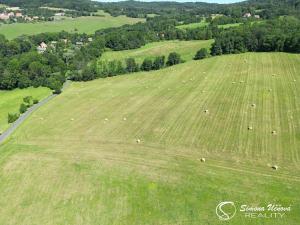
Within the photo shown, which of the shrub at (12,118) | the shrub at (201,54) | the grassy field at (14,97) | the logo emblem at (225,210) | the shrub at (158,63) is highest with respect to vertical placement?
the logo emblem at (225,210)

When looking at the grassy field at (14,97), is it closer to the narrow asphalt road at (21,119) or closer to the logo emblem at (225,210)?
the narrow asphalt road at (21,119)

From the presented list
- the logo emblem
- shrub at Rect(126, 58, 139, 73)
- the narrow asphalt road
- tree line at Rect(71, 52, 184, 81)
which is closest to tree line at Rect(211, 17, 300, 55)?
tree line at Rect(71, 52, 184, 81)

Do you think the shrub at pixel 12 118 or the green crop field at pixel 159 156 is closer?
the green crop field at pixel 159 156

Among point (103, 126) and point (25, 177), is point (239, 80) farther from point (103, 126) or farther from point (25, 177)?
point (25, 177)

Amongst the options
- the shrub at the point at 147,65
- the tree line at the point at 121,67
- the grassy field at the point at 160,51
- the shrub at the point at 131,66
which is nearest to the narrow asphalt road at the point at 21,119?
the tree line at the point at 121,67

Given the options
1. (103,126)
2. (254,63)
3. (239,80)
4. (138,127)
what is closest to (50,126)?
(103,126)

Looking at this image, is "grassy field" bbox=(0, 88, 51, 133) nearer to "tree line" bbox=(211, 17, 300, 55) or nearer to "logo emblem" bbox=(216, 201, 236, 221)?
"logo emblem" bbox=(216, 201, 236, 221)
